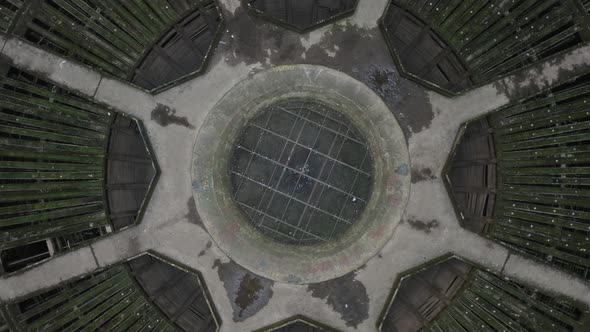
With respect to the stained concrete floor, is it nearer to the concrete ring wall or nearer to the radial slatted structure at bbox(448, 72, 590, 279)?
the concrete ring wall

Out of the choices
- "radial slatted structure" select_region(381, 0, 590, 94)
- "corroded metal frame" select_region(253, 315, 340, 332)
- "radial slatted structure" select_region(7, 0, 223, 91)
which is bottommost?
"corroded metal frame" select_region(253, 315, 340, 332)

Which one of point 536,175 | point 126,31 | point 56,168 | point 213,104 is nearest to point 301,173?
point 213,104

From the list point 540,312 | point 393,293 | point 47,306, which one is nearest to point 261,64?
point 393,293

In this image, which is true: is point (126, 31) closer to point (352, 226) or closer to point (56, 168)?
point (56, 168)

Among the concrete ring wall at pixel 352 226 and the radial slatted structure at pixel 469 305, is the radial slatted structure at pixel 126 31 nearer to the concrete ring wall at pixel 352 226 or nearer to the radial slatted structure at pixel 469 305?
the concrete ring wall at pixel 352 226

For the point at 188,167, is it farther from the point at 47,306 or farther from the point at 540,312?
the point at 540,312

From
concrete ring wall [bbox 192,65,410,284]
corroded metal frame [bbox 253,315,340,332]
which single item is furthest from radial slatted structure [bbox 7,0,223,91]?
corroded metal frame [bbox 253,315,340,332]
